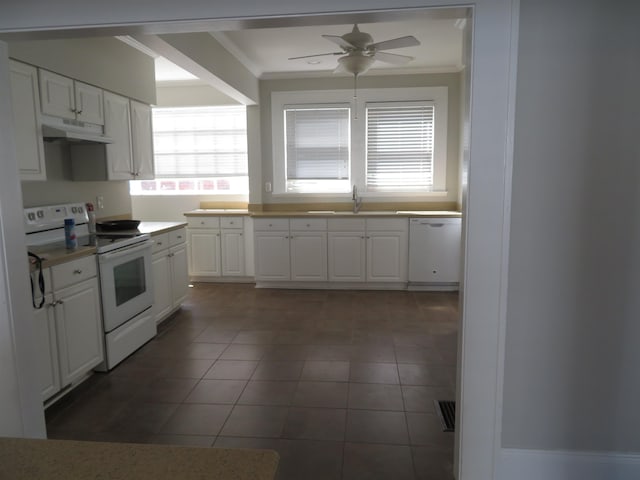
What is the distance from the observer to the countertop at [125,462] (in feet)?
2.55

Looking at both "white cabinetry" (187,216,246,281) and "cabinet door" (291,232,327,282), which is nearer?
"cabinet door" (291,232,327,282)

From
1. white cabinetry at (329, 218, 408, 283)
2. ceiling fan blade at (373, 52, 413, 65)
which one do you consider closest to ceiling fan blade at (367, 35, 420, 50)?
ceiling fan blade at (373, 52, 413, 65)

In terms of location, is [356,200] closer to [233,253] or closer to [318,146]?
[318,146]

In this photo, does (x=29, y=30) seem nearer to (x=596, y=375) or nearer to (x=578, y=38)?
(x=578, y=38)

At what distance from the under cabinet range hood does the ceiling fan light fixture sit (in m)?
2.07

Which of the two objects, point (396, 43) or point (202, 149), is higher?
point (396, 43)

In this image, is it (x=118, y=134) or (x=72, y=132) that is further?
(x=118, y=134)

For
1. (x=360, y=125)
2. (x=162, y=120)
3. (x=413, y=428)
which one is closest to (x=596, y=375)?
(x=413, y=428)

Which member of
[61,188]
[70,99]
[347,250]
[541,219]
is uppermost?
[70,99]

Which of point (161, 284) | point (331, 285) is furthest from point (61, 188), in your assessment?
point (331, 285)

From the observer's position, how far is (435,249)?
5121mm

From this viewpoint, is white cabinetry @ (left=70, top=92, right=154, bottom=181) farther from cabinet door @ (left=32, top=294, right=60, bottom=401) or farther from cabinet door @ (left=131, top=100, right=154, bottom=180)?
cabinet door @ (left=32, top=294, right=60, bottom=401)

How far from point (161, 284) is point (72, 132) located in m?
1.51

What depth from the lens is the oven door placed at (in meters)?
3.04
